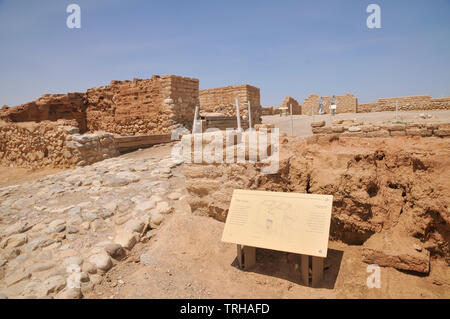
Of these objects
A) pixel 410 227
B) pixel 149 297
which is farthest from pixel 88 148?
pixel 410 227

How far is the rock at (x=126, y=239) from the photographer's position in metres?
3.39

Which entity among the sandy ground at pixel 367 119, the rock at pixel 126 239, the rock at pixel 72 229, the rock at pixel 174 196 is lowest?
the rock at pixel 126 239

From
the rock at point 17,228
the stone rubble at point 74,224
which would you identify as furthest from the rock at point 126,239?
the rock at point 17,228

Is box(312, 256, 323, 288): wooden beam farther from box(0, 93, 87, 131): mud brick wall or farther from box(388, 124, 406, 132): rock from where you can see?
box(0, 93, 87, 131): mud brick wall

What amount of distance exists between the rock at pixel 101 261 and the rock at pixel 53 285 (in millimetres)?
360

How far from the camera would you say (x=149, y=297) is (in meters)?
2.63

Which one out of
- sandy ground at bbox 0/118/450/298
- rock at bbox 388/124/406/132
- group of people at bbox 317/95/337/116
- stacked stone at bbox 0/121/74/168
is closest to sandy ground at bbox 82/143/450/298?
sandy ground at bbox 0/118/450/298

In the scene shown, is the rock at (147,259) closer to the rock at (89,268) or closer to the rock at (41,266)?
the rock at (89,268)

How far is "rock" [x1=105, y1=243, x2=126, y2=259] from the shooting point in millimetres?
3207

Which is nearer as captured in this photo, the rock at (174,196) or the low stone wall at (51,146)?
the rock at (174,196)

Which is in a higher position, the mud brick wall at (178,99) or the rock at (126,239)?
the mud brick wall at (178,99)

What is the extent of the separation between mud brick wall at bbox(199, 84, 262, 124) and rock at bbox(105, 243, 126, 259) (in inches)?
475

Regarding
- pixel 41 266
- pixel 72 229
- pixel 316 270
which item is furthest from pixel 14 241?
pixel 316 270

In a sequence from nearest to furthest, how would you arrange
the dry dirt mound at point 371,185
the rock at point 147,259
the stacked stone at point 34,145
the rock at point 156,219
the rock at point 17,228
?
the dry dirt mound at point 371,185, the rock at point 147,259, the rock at point 17,228, the rock at point 156,219, the stacked stone at point 34,145
